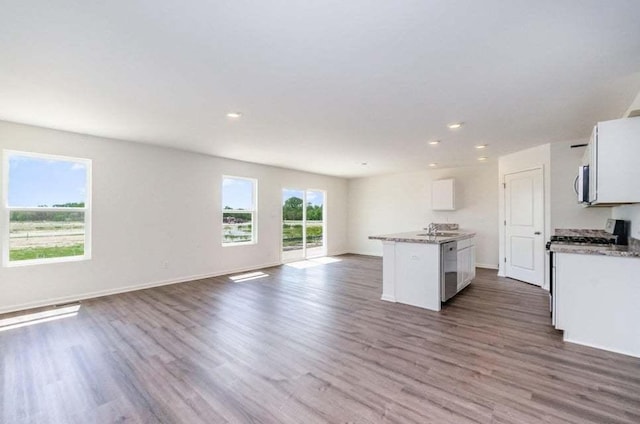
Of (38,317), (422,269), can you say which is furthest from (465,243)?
(38,317)

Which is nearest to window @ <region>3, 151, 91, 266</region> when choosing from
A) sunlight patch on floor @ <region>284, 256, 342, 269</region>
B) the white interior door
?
sunlight patch on floor @ <region>284, 256, 342, 269</region>

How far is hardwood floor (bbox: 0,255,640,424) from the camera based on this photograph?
6.19ft

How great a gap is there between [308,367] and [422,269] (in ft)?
7.43

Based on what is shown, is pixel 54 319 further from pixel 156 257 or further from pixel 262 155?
pixel 262 155

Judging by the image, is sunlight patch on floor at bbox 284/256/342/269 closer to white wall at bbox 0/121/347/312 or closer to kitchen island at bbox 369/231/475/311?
white wall at bbox 0/121/347/312

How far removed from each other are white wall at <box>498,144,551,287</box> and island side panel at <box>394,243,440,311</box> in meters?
2.52

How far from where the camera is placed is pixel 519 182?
559 centimetres

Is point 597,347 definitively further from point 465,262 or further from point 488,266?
point 488,266

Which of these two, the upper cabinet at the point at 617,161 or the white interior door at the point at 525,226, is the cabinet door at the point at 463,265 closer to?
the white interior door at the point at 525,226

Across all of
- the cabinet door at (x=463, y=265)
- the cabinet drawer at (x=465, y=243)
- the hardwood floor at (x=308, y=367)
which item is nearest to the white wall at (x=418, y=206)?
the cabinet drawer at (x=465, y=243)

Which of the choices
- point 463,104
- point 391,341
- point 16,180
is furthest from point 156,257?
point 463,104

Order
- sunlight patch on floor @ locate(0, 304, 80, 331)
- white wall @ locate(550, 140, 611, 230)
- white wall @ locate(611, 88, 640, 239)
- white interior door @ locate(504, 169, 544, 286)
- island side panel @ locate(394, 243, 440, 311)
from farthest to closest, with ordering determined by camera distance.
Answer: white interior door @ locate(504, 169, 544, 286)
white wall @ locate(550, 140, 611, 230)
island side panel @ locate(394, 243, 440, 311)
sunlight patch on floor @ locate(0, 304, 80, 331)
white wall @ locate(611, 88, 640, 239)

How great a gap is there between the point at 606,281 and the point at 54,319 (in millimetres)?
6081

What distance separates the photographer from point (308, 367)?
243cm
